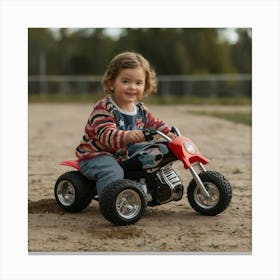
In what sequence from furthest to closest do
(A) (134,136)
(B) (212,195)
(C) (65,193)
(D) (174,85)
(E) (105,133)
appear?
1. (D) (174,85)
2. (C) (65,193)
3. (B) (212,195)
4. (E) (105,133)
5. (A) (134,136)

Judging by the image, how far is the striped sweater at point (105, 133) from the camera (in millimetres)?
4461

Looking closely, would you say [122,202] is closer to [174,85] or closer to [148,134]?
[148,134]

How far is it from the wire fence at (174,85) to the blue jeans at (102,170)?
62.5ft

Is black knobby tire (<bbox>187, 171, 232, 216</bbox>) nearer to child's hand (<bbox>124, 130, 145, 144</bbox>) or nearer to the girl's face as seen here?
child's hand (<bbox>124, 130, 145, 144</bbox>)

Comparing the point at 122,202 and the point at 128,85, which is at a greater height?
the point at 128,85

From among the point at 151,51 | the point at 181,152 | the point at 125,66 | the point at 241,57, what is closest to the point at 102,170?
the point at 181,152

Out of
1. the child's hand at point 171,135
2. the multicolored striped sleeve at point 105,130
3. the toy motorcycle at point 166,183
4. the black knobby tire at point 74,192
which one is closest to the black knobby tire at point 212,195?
the toy motorcycle at point 166,183

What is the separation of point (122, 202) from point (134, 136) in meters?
0.48

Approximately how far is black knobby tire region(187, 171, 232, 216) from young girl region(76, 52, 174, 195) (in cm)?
47

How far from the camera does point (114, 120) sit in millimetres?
4625

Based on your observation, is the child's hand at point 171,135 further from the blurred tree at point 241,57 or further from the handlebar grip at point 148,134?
the blurred tree at point 241,57
